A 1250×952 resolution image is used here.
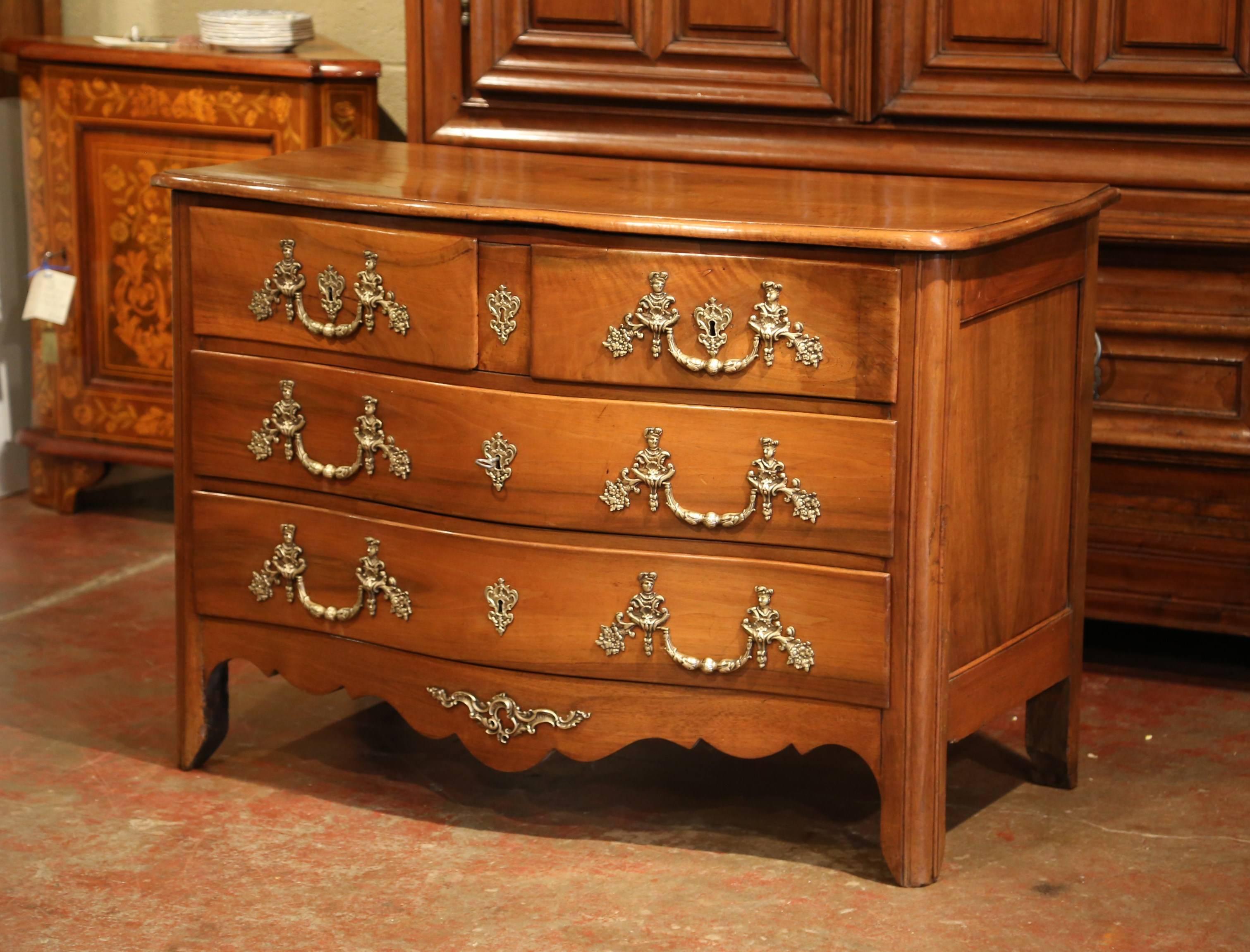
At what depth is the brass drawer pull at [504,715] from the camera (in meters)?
2.47

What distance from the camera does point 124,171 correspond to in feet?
12.5

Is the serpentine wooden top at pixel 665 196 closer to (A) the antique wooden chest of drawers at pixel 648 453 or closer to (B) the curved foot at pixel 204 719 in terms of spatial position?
(A) the antique wooden chest of drawers at pixel 648 453

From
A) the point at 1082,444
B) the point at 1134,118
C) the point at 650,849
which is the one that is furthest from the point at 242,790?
the point at 1134,118

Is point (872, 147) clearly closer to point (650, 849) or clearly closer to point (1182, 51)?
point (1182, 51)

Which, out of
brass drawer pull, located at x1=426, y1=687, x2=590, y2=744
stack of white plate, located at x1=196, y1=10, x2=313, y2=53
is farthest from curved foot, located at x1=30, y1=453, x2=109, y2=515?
brass drawer pull, located at x1=426, y1=687, x2=590, y2=744

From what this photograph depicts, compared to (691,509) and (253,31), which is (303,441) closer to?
(691,509)

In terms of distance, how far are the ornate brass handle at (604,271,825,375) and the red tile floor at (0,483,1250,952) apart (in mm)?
722

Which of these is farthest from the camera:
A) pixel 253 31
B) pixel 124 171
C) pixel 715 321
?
pixel 124 171

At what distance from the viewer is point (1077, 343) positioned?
255cm

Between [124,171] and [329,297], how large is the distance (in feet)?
5.02

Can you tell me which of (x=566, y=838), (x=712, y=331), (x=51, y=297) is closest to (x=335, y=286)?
(x=712, y=331)

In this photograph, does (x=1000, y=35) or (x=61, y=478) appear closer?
(x=1000, y=35)

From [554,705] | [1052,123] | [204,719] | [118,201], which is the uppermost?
[1052,123]

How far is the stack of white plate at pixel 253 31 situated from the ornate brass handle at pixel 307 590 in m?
1.42
